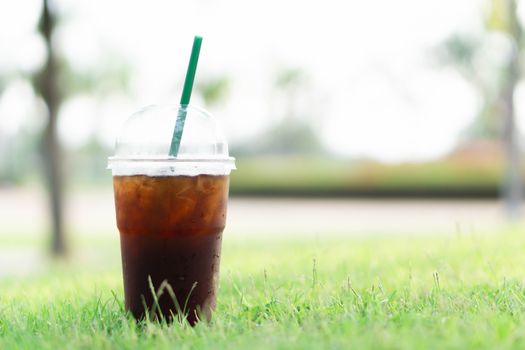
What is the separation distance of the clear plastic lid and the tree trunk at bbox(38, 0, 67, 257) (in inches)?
314

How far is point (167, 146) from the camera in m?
3.30

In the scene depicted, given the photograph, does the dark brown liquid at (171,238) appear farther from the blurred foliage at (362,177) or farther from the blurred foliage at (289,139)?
the blurred foliage at (289,139)

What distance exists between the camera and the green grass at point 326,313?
2816 millimetres

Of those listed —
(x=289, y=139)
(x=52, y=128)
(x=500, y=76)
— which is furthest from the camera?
(x=289, y=139)

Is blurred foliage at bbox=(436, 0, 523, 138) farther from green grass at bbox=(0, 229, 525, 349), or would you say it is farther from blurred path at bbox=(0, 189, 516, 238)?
green grass at bbox=(0, 229, 525, 349)

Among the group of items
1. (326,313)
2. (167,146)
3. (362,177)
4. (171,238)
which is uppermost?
(167,146)

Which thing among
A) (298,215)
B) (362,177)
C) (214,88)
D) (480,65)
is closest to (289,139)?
(214,88)

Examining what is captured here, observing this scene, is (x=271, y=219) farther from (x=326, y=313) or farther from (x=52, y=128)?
(x=326, y=313)

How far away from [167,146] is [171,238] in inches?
17.4

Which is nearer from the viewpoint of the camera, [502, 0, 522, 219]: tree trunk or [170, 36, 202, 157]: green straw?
[170, 36, 202, 157]: green straw

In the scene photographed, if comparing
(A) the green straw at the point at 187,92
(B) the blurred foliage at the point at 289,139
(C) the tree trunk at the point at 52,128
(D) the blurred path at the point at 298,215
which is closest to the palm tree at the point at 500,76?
(D) the blurred path at the point at 298,215

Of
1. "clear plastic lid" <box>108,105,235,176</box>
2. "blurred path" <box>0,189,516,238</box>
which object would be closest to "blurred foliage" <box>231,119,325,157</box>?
"blurred path" <box>0,189,516,238</box>

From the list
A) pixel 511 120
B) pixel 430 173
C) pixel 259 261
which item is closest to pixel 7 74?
pixel 430 173

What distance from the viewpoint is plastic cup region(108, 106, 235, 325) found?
123 inches
